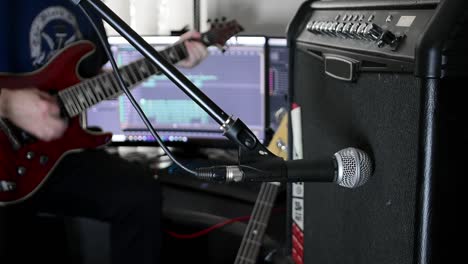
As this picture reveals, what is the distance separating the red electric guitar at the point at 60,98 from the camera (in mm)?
1486

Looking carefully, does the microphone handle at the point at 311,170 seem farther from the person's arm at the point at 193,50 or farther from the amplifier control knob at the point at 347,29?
the person's arm at the point at 193,50

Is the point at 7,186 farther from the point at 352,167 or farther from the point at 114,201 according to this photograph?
the point at 352,167

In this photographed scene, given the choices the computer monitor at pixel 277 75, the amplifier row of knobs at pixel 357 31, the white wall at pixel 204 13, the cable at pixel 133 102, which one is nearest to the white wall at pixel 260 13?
the white wall at pixel 204 13

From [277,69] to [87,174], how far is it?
0.58 meters

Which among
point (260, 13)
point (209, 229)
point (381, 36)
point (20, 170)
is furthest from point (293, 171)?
point (260, 13)

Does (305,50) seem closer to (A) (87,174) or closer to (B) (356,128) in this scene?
(B) (356,128)

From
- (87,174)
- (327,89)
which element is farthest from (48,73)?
(327,89)

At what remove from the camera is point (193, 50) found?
1.56 m

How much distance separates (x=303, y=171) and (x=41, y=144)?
1.08 meters

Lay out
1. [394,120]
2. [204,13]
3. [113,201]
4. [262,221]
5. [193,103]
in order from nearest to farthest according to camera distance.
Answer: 1. [394,120]
2. [262,221]
3. [113,201]
4. [193,103]
5. [204,13]

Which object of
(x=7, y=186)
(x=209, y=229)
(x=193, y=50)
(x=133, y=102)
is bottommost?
(x=209, y=229)

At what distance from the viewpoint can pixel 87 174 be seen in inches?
63.8

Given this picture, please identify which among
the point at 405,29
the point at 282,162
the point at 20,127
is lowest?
the point at 20,127

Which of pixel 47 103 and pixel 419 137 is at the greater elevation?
pixel 419 137
